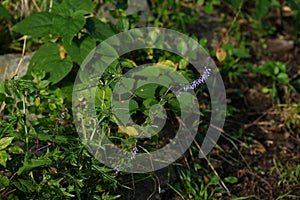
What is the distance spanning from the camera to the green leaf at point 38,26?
8.27ft

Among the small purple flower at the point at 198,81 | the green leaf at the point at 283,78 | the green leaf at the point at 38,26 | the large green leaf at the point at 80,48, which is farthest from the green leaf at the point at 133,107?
the green leaf at the point at 283,78

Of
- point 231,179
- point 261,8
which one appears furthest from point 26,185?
point 261,8

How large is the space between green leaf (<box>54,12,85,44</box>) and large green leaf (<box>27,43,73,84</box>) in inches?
8.2

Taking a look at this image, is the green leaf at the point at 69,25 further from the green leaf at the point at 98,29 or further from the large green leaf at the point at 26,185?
the large green leaf at the point at 26,185

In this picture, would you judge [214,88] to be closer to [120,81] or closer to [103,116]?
[120,81]

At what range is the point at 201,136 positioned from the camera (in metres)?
2.76

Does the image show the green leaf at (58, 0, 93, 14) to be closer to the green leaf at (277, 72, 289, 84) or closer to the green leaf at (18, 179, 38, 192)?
the green leaf at (18, 179, 38, 192)

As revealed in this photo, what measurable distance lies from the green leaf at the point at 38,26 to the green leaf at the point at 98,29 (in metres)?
0.17

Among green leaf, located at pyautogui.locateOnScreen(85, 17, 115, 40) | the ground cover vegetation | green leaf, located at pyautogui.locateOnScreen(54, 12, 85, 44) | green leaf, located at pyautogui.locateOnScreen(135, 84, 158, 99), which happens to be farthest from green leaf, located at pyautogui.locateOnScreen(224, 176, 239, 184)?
green leaf, located at pyautogui.locateOnScreen(54, 12, 85, 44)

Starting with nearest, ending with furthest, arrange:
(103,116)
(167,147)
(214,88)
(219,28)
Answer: (103,116) < (167,147) < (214,88) < (219,28)

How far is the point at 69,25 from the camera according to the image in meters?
2.43

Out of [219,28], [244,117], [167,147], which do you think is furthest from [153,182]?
[219,28]

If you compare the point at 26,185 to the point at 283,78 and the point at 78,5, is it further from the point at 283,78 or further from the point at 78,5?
the point at 283,78

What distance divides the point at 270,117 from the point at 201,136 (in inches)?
21.4
